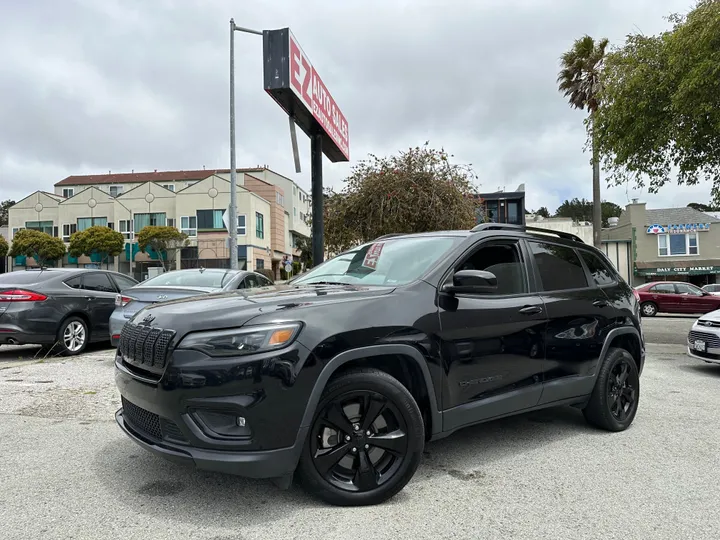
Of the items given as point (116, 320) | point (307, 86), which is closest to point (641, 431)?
point (116, 320)

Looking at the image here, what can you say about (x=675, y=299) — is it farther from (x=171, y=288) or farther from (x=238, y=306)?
(x=238, y=306)

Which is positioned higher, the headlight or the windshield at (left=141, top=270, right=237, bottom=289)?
the windshield at (left=141, top=270, right=237, bottom=289)

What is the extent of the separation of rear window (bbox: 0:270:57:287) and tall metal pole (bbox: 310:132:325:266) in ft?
16.1

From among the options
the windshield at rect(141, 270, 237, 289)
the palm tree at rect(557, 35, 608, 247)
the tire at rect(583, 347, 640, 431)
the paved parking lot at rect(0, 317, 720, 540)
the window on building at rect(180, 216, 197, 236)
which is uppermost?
the palm tree at rect(557, 35, 608, 247)

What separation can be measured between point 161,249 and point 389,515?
44007 mm

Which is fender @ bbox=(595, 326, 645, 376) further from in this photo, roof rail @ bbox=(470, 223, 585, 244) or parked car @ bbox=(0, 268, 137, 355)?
parked car @ bbox=(0, 268, 137, 355)

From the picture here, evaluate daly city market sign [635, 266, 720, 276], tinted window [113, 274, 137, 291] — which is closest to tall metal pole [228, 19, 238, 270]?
tinted window [113, 274, 137, 291]

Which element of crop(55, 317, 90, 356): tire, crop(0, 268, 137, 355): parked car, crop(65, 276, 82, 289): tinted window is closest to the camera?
crop(0, 268, 137, 355): parked car

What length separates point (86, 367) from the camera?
24.2 ft

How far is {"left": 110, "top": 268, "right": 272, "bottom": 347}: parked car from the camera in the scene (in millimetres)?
6949

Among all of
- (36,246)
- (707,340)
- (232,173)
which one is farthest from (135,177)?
(707,340)

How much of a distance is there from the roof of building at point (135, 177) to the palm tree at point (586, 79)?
48.6 meters

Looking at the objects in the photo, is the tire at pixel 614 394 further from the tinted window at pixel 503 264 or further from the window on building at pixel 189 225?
the window on building at pixel 189 225

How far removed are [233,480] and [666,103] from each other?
38.6 feet
